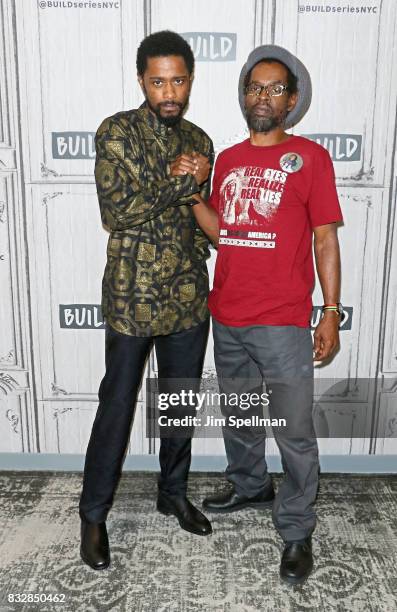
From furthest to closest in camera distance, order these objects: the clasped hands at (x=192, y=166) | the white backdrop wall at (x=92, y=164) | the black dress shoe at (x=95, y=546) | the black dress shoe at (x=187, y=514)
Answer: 1. the white backdrop wall at (x=92, y=164)
2. the black dress shoe at (x=187, y=514)
3. the black dress shoe at (x=95, y=546)
4. the clasped hands at (x=192, y=166)

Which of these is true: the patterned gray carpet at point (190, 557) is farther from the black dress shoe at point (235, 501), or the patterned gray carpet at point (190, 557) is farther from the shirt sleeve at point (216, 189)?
the shirt sleeve at point (216, 189)

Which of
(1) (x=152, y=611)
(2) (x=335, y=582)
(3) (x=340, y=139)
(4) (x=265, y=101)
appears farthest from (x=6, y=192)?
(2) (x=335, y=582)

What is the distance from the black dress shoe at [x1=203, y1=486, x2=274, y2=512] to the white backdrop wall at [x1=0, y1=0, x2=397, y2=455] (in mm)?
451

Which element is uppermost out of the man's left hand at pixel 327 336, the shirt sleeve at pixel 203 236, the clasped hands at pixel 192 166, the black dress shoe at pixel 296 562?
the clasped hands at pixel 192 166

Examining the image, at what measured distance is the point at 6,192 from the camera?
2.92 m

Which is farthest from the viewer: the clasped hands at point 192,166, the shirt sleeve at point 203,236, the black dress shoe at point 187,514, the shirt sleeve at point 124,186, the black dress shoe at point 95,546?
the black dress shoe at point 187,514

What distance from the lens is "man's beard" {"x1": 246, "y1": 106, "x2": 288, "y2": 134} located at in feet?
7.40

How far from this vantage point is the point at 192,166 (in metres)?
2.24

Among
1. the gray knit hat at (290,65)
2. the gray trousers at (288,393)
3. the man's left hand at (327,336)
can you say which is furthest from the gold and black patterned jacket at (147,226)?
the man's left hand at (327,336)

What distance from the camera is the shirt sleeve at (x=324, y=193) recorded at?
2.24m

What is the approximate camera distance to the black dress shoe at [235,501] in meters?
2.79

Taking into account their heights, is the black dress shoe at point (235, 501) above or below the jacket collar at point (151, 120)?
below

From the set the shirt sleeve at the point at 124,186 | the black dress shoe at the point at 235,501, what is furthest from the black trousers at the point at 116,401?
the black dress shoe at the point at 235,501

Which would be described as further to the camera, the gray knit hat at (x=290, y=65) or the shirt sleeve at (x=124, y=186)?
the gray knit hat at (x=290, y=65)
